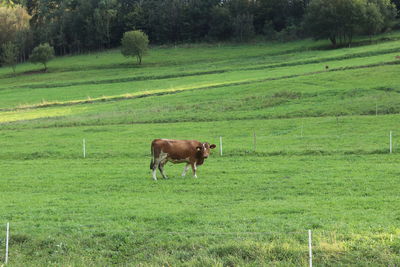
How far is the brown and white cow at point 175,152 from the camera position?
23594mm

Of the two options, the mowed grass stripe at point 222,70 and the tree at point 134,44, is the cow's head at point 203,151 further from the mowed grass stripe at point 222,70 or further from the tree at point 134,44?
the tree at point 134,44

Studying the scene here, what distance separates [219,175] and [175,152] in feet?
7.75

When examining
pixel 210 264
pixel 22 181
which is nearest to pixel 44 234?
pixel 210 264

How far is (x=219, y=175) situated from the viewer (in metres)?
23.7

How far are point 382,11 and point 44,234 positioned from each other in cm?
10355

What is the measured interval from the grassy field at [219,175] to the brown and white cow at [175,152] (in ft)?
3.25

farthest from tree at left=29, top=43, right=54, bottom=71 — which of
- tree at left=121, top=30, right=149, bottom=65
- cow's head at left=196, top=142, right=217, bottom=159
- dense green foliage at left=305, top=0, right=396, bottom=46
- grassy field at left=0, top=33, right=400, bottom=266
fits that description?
cow's head at left=196, top=142, right=217, bottom=159

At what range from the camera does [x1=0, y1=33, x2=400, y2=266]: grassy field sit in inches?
522

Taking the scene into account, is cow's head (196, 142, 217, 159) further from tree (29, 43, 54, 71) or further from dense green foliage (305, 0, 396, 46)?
tree (29, 43, 54, 71)

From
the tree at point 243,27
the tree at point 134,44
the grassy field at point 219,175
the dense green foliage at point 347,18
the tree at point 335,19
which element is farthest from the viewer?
the tree at point 243,27

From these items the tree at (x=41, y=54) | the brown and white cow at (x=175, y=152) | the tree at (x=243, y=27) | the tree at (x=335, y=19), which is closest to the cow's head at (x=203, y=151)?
the brown and white cow at (x=175, y=152)

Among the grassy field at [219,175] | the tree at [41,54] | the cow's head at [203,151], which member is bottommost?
the grassy field at [219,175]

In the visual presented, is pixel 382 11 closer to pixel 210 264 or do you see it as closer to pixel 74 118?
pixel 74 118

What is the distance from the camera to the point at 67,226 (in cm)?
1520
